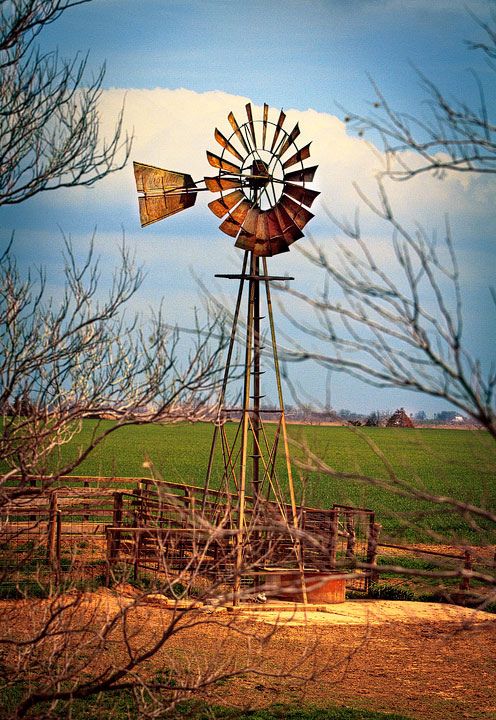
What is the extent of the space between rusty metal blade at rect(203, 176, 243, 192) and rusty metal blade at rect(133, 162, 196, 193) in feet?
0.85

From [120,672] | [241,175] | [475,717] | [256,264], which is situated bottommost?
[475,717]

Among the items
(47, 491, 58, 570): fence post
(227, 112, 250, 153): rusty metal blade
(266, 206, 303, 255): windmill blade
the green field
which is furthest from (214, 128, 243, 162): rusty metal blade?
(47, 491, 58, 570): fence post

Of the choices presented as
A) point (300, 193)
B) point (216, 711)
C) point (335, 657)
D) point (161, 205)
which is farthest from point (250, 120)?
point (216, 711)

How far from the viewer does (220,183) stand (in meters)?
14.8

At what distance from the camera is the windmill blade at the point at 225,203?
48.1 ft

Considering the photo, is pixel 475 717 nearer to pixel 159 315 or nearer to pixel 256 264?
pixel 159 315

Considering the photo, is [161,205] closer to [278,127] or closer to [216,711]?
[278,127]

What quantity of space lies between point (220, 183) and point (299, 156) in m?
1.35

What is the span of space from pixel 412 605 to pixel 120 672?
10080mm

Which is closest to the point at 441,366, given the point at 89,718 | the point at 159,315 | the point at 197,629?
the point at 159,315

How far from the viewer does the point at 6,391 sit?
698 cm

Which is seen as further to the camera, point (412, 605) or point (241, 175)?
point (412, 605)

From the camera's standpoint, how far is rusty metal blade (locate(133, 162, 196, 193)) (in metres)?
14.4

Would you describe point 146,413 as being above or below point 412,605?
above
